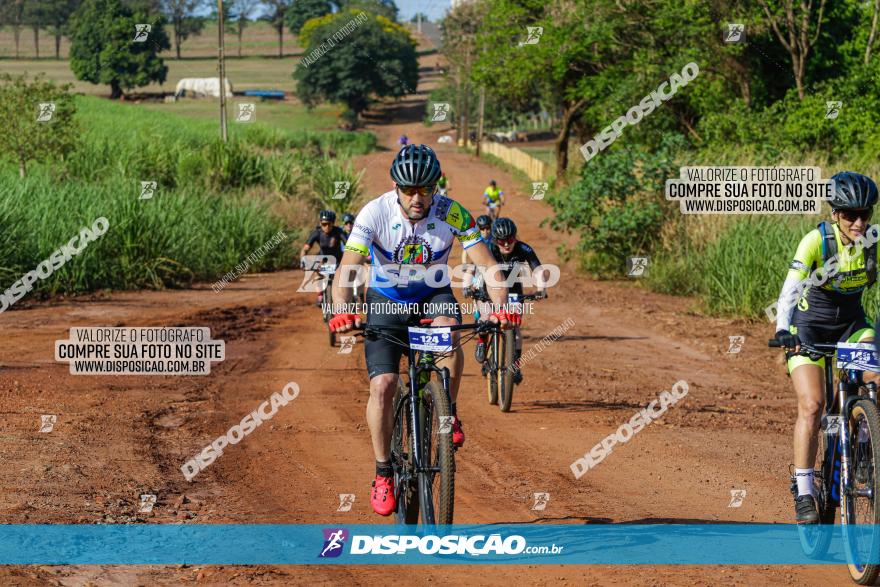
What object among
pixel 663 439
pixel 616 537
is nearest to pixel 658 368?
pixel 663 439

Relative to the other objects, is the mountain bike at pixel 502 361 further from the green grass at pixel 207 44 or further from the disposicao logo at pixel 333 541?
the green grass at pixel 207 44

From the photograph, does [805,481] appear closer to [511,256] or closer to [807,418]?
[807,418]

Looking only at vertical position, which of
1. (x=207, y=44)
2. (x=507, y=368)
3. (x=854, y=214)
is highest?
(x=207, y=44)

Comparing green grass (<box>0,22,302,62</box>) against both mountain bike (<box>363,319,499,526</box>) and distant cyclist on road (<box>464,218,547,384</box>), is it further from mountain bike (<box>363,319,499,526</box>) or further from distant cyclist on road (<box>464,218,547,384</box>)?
mountain bike (<box>363,319,499,526</box>)

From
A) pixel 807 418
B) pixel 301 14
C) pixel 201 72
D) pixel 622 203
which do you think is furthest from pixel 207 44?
pixel 807 418

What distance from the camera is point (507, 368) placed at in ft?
39.4

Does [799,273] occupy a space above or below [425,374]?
above

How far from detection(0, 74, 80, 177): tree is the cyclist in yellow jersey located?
2488 cm

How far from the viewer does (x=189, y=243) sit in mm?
25547

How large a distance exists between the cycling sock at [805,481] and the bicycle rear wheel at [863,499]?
0.84ft

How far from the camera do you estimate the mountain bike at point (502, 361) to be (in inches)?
473

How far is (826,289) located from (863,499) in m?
1.32

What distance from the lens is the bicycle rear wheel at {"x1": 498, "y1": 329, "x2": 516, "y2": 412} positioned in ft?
39.4

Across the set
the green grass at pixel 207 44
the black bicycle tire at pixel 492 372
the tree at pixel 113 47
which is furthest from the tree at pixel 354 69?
the black bicycle tire at pixel 492 372
